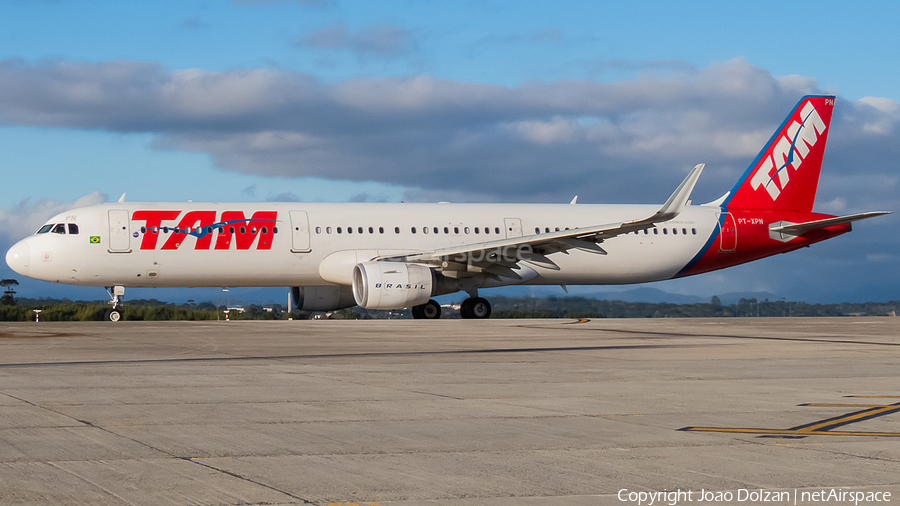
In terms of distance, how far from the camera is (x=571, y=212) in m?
29.6

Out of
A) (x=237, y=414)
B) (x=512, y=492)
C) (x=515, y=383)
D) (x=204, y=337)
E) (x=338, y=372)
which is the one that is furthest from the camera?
(x=204, y=337)

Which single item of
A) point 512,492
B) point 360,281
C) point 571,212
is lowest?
point 512,492

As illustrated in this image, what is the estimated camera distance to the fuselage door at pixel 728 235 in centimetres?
3048

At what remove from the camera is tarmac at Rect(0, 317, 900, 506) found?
4.83 m

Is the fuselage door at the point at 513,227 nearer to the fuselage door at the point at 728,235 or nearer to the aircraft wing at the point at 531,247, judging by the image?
the aircraft wing at the point at 531,247

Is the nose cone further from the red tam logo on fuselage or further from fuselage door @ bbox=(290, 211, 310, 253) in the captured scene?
fuselage door @ bbox=(290, 211, 310, 253)

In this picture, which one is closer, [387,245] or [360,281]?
[360,281]

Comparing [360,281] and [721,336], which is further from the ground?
[360,281]

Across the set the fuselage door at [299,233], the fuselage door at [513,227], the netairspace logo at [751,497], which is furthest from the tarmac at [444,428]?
the fuselage door at [513,227]

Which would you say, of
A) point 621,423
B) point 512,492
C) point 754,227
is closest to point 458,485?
point 512,492

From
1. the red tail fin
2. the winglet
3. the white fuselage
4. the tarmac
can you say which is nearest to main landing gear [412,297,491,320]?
the white fuselage

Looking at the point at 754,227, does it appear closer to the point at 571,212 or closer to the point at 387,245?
the point at 571,212

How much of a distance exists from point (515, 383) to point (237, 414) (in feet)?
11.6

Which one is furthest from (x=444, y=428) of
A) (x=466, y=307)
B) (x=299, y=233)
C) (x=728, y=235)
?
(x=728, y=235)
